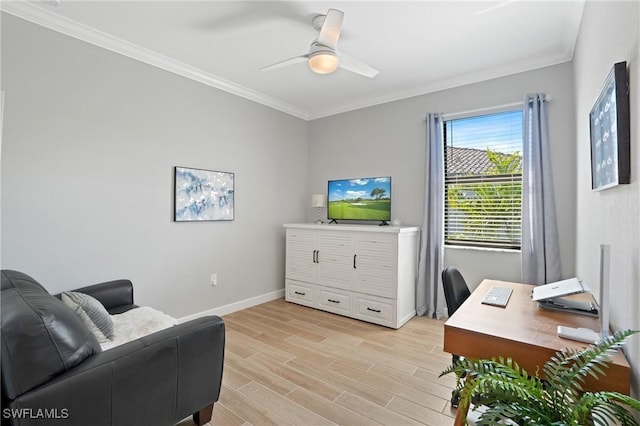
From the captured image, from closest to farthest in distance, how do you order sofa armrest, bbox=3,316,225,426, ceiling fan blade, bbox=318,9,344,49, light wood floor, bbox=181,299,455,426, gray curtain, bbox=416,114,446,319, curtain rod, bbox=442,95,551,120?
sofa armrest, bbox=3,316,225,426
light wood floor, bbox=181,299,455,426
ceiling fan blade, bbox=318,9,344,49
curtain rod, bbox=442,95,551,120
gray curtain, bbox=416,114,446,319

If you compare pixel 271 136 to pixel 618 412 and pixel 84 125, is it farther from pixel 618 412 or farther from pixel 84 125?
pixel 618 412

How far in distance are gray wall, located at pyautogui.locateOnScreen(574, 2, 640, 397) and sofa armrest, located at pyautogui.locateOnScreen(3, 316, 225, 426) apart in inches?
73.9

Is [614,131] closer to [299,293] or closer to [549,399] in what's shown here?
[549,399]

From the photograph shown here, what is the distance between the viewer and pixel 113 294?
8.35 feet

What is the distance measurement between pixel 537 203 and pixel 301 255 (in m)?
2.73

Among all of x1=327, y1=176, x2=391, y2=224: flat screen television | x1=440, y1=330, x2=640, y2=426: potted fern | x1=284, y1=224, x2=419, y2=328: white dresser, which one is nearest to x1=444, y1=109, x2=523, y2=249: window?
x1=284, y1=224, x2=419, y2=328: white dresser

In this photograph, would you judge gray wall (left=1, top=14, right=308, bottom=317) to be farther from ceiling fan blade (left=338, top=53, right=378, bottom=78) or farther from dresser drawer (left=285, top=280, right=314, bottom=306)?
ceiling fan blade (left=338, top=53, right=378, bottom=78)

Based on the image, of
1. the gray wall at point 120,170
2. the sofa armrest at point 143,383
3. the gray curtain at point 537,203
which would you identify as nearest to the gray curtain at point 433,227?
the gray curtain at point 537,203

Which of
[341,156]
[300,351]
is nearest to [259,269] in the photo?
[300,351]

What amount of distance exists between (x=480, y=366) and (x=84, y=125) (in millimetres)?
3270

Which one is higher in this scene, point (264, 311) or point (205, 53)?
point (205, 53)

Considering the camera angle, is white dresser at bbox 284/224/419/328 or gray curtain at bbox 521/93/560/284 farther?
white dresser at bbox 284/224/419/328

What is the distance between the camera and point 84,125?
103 inches

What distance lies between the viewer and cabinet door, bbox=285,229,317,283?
400cm
